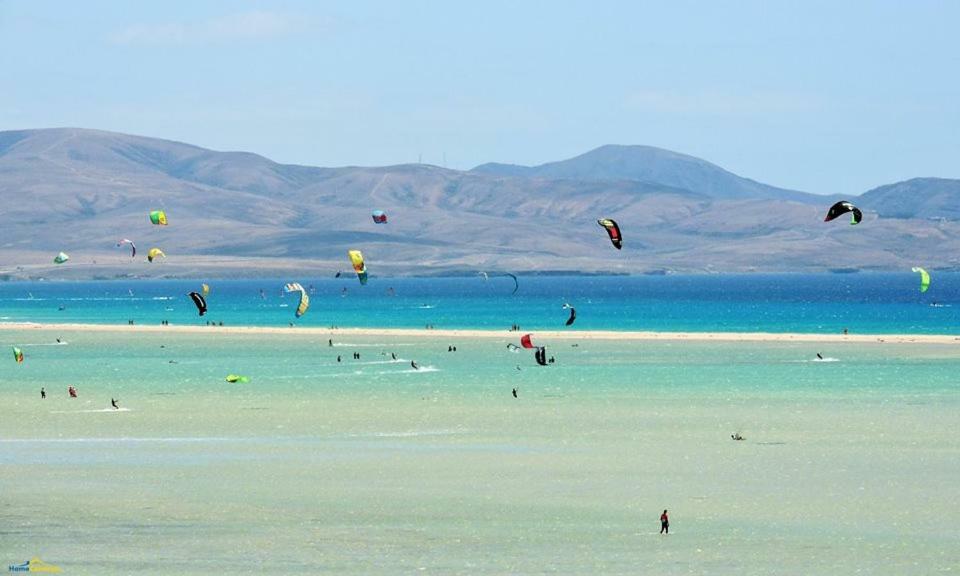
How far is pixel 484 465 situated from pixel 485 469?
0.69 m

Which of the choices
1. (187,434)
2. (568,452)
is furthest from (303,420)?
(568,452)

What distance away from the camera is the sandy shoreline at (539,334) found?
93.6m

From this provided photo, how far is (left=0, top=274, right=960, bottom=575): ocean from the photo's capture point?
28516 mm

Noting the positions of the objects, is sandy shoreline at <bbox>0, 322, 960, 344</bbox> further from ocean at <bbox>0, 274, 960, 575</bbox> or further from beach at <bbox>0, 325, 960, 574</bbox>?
beach at <bbox>0, 325, 960, 574</bbox>

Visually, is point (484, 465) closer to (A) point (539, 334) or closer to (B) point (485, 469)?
(B) point (485, 469)

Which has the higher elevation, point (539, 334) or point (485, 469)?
point (539, 334)

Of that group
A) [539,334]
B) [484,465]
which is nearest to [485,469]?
[484,465]

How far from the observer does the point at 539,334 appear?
102 m

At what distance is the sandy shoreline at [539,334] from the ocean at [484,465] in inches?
559

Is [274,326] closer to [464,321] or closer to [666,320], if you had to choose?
[464,321]

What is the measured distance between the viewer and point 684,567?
2702cm

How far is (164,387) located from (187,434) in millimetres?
16995

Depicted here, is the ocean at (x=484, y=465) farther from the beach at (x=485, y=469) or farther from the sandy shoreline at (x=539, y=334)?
the sandy shoreline at (x=539, y=334)

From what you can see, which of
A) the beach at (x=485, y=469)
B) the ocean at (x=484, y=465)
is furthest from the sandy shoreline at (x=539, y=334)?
the beach at (x=485, y=469)
